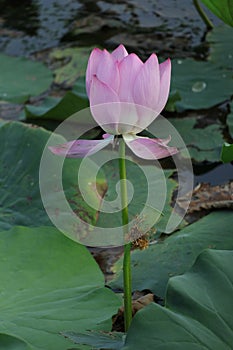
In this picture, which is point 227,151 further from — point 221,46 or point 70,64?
point 70,64

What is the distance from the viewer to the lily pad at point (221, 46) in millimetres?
2471

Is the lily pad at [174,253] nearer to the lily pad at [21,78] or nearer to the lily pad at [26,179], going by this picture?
the lily pad at [26,179]

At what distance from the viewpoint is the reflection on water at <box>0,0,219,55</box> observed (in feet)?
9.21

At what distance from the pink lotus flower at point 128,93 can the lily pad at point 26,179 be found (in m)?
0.56

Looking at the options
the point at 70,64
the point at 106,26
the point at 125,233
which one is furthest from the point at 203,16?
the point at 125,233

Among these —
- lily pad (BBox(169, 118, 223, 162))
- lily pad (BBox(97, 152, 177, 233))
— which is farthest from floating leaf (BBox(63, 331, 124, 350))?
lily pad (BBox(169, 118, 223, 162))

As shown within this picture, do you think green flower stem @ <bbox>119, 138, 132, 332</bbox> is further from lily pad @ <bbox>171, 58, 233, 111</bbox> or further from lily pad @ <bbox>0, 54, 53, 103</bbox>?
lily pad @ <bbox>0, 54, 53, 103</bbox>

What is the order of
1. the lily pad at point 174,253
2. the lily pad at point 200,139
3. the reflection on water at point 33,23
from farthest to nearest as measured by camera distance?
1. the reflection on water at point 33,23
2. the lily pad at point 200,139
3. the lily pad at point 174,253

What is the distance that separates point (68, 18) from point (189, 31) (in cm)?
57

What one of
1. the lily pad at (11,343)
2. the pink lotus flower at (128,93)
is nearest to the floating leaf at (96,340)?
the lily pad at (11,343)

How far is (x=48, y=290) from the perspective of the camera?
1.32 m

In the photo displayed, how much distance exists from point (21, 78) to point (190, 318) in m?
1.72

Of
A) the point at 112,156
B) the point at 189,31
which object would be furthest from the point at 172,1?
the point at 112,156

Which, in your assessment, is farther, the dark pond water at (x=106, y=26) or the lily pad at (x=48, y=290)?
the dark pond water at (x=106, y=26)
